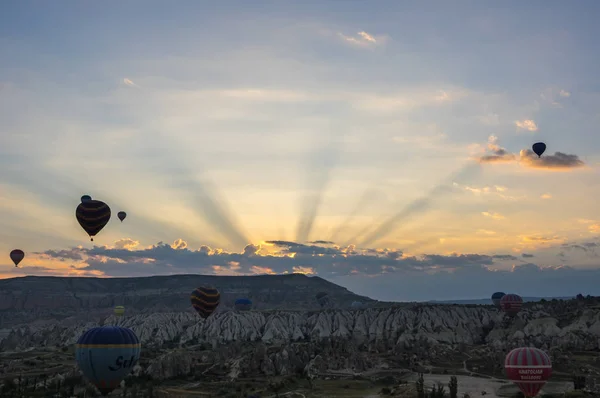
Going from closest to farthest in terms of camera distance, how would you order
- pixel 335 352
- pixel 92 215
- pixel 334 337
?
pixel 92 215 < pixel 335 352 < pixel 334 337

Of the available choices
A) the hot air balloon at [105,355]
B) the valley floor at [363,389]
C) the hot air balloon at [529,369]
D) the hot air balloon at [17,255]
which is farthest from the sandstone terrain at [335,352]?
the hot air balloon at [17,255]

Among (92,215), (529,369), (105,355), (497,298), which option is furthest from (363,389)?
(497,298)

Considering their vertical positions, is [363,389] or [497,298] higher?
[497,298]

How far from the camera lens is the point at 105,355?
60438 millimetres

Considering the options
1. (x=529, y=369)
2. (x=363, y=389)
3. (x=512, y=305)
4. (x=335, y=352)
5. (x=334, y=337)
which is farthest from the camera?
(x=512, y=305)

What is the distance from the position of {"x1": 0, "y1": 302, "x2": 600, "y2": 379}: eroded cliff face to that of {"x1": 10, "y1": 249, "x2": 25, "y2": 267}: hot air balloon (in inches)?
1176

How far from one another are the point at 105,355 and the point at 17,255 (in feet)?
239

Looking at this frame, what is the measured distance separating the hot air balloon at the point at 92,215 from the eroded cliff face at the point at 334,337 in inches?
807

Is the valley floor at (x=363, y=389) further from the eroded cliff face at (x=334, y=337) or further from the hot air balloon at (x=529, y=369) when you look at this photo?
the hot air balloon at (x=529, y=369)

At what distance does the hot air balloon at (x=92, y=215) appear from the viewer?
8738 cm

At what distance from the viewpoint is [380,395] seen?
233ft

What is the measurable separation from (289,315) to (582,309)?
2626 inches

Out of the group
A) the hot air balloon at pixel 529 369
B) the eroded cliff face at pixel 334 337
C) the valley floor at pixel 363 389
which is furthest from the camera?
the eroded cliff face at pixel 334 337

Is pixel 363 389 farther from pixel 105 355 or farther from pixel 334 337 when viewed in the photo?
pixel 334 337
